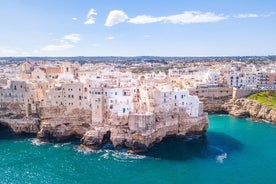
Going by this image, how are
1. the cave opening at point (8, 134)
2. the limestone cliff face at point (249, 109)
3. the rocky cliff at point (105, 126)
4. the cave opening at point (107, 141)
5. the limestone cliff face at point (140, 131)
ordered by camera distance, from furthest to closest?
1. the limestone cliff face at point (249, 109)
2. the cave opening at point (8, 134)
3. the cave opening at point (107, 141)
4. the rocky cliff at point (105, 126)
5. the limestone cliff face at point (140, 131)

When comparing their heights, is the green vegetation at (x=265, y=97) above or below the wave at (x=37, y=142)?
above

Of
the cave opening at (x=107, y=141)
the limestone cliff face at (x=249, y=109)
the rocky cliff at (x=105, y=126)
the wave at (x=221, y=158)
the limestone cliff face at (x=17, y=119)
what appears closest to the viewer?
the wave at (x=221, y=158)

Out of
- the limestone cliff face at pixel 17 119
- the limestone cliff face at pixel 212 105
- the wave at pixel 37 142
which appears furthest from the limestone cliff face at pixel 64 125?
the limestone cliff face at pixel 212 105

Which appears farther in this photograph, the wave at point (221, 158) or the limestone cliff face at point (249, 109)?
the limestone cliff face at point (249, 109)

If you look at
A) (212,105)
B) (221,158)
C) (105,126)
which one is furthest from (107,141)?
(212,105)

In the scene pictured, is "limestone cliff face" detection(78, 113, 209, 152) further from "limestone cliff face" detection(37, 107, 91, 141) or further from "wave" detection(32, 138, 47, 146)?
"wave" detection(32, 138, 47, 146)

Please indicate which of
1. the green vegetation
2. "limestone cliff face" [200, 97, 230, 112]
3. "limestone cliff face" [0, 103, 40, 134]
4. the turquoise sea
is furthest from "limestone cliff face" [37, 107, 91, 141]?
the green vegetation

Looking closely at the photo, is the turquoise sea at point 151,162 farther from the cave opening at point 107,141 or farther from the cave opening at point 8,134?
the cave opening at point 107,141
